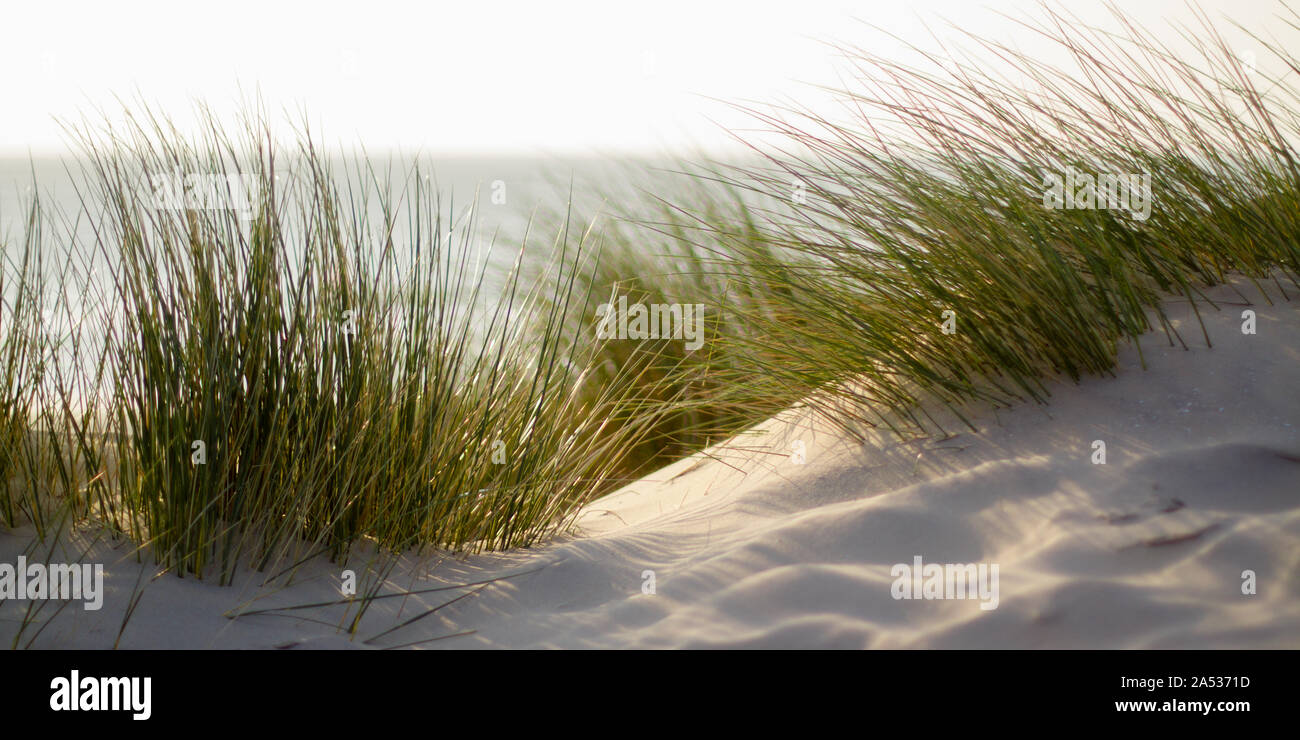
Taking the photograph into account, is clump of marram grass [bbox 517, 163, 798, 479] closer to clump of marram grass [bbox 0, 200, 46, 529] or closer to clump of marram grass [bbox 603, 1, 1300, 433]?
clump of marram grass [bbox 603, 1, 1300, 433]

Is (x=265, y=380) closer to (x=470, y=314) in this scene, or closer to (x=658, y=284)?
(x=470, y=314)

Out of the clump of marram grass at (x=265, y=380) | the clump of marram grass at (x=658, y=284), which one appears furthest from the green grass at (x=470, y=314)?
the clump of marram grass at (x=658, y=284)

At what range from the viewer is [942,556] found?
1.78 m

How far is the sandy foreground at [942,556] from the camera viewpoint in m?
1.51

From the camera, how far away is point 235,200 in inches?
78.0

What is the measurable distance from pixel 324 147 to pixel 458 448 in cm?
83

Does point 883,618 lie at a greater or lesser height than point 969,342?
lesser

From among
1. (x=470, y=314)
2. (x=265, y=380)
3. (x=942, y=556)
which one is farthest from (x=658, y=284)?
(x=942, y=556)

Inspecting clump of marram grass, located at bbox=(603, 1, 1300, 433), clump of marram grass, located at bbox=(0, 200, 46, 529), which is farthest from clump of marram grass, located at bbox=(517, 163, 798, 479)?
clump of marram grass, located at bbox=(0, 200, 46, 529)

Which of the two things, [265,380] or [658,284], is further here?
[658,284]

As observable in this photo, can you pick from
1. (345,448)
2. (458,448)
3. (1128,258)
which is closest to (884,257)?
(1128,258)

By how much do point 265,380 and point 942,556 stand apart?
1.46m

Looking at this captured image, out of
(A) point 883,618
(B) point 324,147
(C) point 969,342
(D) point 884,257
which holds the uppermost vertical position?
(B) point 324,147
